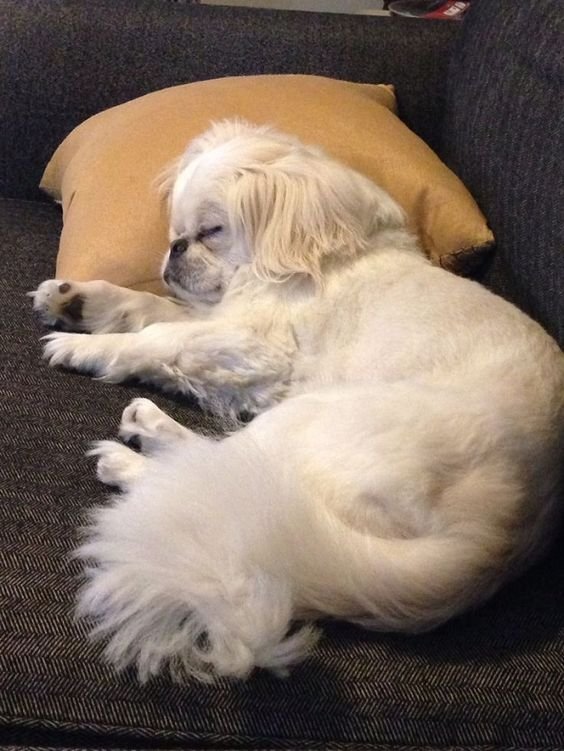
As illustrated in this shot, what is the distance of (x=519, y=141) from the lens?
142 centimetres

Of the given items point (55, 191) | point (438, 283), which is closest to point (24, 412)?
point (438, 283)

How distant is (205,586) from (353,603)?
153mm

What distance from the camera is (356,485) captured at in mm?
922

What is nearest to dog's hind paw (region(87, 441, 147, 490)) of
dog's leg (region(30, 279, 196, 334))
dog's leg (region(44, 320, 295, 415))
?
dog's leg (region(44, 320, 295, 415))

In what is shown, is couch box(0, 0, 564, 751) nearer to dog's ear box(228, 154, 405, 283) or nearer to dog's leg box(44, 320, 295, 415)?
dog's leg box(44, 320, 295, 415)

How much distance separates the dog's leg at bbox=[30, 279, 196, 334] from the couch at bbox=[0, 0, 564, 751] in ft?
0.17

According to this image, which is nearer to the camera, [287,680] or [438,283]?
[287,680]

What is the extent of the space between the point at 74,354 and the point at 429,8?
190 centimetres

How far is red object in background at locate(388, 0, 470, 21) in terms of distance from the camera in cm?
247

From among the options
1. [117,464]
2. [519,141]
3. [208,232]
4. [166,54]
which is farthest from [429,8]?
[117,464]

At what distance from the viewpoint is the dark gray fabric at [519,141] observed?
1290mm

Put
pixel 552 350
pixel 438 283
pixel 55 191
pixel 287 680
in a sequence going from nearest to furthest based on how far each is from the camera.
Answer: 1. pixel 287 680
2. pixel 552 350
3. pixel 438 283
4. pixel 55 191

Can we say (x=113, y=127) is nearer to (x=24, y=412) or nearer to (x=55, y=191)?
(x=55, y=191)

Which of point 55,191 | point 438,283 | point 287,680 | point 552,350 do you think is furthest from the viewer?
point 55,191
